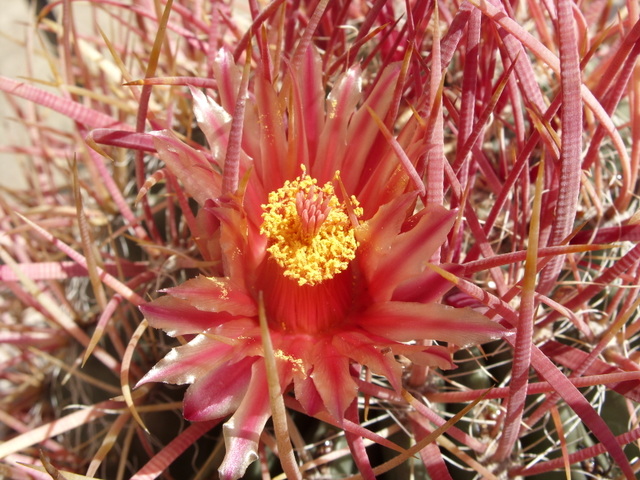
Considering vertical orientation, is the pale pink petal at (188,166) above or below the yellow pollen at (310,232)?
above

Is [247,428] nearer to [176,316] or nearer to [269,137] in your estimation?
[176,316]

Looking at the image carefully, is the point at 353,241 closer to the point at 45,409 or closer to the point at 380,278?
the point at 380,278

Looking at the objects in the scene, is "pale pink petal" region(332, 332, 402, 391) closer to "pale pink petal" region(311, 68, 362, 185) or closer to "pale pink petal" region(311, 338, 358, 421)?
"pale pink petal" region(311, 338, 358, 421)

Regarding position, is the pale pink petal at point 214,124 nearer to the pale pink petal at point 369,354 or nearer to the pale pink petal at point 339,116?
the pale pink petal at point 339,116

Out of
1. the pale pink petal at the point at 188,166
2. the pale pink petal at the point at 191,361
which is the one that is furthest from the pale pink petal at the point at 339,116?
the pale pink petal at the point at 191,361

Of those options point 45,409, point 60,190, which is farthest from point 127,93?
point 45,409

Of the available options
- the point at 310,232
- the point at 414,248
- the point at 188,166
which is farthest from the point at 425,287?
the point at 188,166

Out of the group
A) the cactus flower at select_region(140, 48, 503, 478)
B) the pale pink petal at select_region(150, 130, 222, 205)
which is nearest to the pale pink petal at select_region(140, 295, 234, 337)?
the cactus flower at select_region(140, 48, 503, 478)
